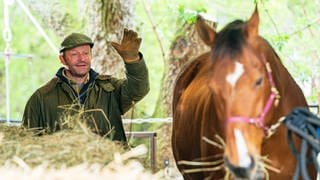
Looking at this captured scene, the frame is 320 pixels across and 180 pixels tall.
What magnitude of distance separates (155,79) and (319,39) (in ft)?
20.3

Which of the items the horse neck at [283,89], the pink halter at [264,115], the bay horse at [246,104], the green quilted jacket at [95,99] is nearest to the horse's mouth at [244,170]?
the bay horse at [246,104]

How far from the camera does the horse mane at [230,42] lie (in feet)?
12.9

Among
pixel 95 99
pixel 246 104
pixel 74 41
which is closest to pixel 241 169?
pixel 246 104

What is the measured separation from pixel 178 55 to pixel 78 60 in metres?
4.01

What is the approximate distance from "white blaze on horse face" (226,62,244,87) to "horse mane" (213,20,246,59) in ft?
0.26

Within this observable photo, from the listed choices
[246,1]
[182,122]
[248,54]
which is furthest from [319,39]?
[248,54]

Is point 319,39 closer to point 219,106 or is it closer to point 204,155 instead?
point 204,155

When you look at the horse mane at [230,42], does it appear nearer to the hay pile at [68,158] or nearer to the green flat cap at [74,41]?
the hay pile at [68,158]

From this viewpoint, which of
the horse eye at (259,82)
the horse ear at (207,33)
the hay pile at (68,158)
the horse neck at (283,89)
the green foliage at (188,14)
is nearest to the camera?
the hay pile at (68,158)

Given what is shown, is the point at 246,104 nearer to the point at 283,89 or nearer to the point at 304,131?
the point at 304,131

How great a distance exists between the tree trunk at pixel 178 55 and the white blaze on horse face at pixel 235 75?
5806 millimetres

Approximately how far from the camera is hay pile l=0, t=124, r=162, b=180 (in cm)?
347

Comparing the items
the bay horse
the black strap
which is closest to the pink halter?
the bay horse

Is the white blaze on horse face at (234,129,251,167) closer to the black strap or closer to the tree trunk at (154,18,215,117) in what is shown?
the black strap
